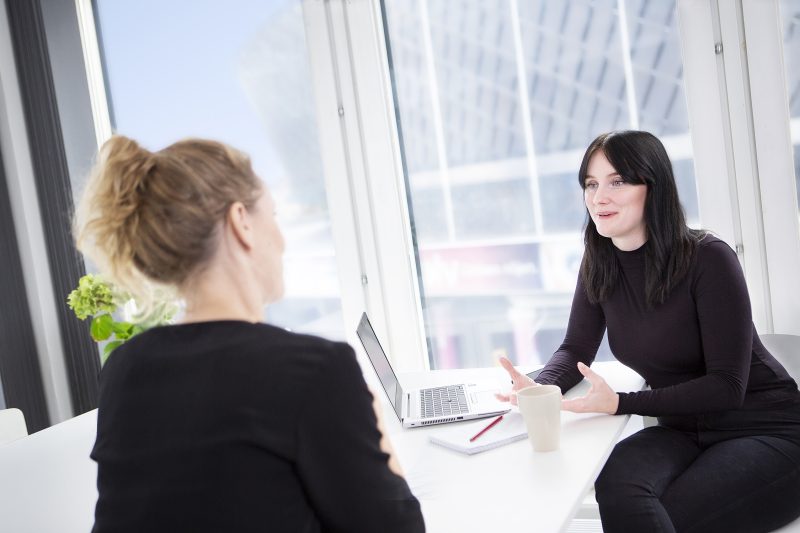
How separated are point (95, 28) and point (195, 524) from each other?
126 inches

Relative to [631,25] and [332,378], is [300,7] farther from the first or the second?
[332,378]

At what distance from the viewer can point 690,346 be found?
1800mm

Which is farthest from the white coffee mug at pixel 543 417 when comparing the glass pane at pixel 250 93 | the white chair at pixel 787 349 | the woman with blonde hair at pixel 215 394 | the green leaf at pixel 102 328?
the glass pane at pixel 250 93

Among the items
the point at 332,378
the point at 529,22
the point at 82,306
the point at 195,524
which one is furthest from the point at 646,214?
the point at 82,306

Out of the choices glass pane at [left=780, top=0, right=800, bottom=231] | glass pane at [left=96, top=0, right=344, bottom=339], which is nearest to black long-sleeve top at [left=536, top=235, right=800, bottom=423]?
glass pane at [left=780, top=0, right=800, bottom=231]

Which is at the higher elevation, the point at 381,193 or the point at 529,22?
the point at 529,22

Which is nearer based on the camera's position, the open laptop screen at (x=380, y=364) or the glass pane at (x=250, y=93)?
the open laptop screen at (x=380, y=364)

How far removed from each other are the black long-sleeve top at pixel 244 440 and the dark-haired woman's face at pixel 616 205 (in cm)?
116

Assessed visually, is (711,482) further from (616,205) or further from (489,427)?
(616,205)

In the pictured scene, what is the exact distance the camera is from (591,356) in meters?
2.00

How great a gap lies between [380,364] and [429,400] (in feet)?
0.51

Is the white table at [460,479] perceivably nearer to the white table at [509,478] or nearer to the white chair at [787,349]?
the white table at [509,478]

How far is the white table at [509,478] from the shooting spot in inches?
45.4

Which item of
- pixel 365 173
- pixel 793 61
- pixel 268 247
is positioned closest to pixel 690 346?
pixel 793 61
